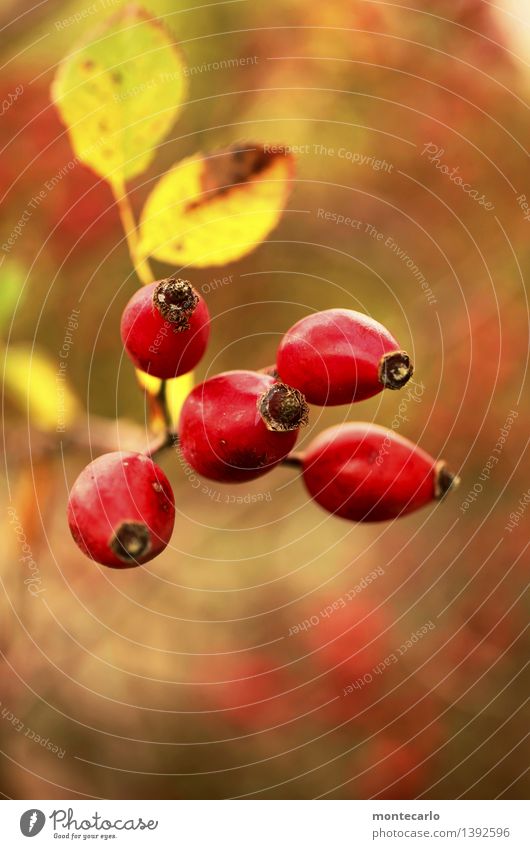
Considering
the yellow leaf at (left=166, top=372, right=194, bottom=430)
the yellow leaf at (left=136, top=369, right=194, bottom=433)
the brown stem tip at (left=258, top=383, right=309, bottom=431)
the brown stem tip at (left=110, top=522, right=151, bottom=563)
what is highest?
the yellow leaf at (left=166, top=372, right=194, bottom=430)

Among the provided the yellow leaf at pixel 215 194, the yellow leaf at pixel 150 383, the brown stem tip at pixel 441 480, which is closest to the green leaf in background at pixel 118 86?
the yellow leaf at pixel 215 194

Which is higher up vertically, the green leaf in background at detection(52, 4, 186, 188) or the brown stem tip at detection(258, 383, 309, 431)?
the green leaf in background at detection(52, 4, 186, 188)

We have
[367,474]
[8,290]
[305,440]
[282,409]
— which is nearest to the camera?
[282,409]

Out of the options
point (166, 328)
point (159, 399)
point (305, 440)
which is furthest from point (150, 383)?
point (305, 440)

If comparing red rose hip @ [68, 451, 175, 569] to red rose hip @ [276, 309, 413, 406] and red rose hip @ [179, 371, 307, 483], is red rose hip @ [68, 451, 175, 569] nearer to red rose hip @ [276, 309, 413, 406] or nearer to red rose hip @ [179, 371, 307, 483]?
red rose hip @ [179, 371, 307, 483]

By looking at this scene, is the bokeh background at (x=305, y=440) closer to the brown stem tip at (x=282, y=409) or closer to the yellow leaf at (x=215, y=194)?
the yellow leaf at (x=215, y=194)
